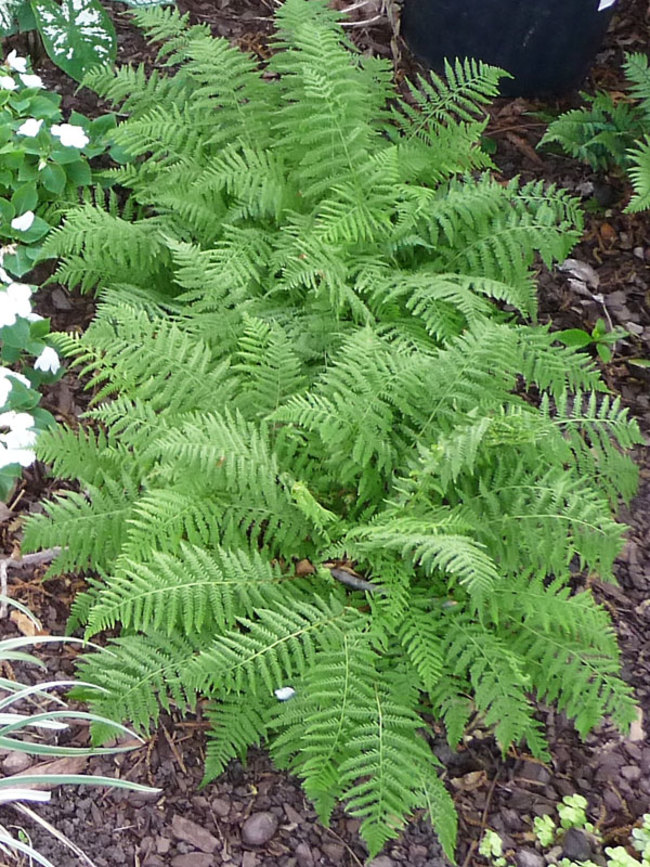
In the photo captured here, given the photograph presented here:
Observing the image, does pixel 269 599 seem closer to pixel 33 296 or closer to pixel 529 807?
pixel 529 807

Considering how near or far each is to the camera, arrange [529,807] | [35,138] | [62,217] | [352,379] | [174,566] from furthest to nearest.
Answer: [62,217] < [35,138] < [352,379] < [529,807] < [174,566]

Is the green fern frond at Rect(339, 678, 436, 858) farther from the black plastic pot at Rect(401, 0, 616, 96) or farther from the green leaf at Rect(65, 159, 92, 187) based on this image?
the black plastic pot at Rect(401, 0, 616, 96)

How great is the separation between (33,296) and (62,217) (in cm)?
27

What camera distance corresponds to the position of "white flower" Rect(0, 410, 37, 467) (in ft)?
7.06

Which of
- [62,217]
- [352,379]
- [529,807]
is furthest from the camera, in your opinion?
[62,217]

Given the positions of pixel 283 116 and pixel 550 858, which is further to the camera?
pixel 283 116

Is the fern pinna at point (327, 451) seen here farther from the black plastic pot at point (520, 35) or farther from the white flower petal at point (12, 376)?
the black plastic pot at point (520, 35)

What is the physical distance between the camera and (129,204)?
278 centimetres

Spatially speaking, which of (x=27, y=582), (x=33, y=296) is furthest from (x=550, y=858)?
(x=33, y=296)

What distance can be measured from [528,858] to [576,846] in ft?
0.37

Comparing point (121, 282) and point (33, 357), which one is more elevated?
point (121, 282)

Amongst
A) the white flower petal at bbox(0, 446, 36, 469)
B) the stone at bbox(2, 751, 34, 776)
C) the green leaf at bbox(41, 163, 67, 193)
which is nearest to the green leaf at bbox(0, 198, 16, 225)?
the green leaf at bbox(41, 163, 67, 193)

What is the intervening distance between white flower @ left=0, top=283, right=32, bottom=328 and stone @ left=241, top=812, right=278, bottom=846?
1392 mm

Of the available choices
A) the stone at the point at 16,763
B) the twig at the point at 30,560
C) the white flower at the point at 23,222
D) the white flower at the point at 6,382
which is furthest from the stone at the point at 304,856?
the white flower at the point at 23,222
